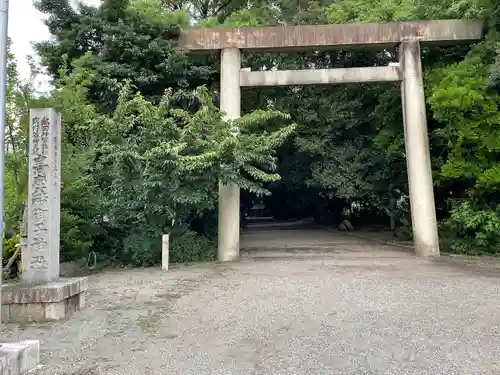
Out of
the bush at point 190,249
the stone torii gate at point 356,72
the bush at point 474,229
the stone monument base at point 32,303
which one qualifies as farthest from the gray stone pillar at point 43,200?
the bush at point 474,229

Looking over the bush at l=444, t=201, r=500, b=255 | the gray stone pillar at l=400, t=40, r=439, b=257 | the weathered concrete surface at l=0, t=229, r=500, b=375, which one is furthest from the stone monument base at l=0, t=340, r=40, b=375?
the bush at l=444, t=201, r=500, b=255

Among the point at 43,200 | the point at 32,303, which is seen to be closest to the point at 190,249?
the point at 43,200

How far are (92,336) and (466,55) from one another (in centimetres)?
1232

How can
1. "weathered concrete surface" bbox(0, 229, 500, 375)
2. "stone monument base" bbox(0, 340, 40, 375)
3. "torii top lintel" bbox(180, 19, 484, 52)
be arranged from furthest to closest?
"torii top lintel" bbox(180, 19, 484, 52) → "weathered concrete surface" bbox(0, 229, 500, 375) → "stone monument base" bbox(0, 340, 40, 375)

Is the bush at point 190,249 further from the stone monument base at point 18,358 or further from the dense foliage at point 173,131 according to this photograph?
the stone monument base at point 18,358

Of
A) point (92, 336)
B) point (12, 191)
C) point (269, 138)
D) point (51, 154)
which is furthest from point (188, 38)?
point (92, 336)

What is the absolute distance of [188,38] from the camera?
12.9 meters

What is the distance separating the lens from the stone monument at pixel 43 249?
610 cm

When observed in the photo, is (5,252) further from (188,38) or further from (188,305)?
(188,38)

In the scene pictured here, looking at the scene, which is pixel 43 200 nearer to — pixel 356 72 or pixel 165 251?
pixel 165 251

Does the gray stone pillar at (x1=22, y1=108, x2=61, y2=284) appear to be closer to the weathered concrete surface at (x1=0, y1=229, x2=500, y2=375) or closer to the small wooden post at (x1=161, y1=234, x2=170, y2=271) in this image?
the weathered concrete surface at (x1=0, y1=229, x2=500, y2=375)

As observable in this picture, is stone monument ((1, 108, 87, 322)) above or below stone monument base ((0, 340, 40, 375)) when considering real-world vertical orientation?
above

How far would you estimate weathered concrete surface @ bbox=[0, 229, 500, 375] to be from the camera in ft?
14.5

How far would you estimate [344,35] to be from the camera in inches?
492
